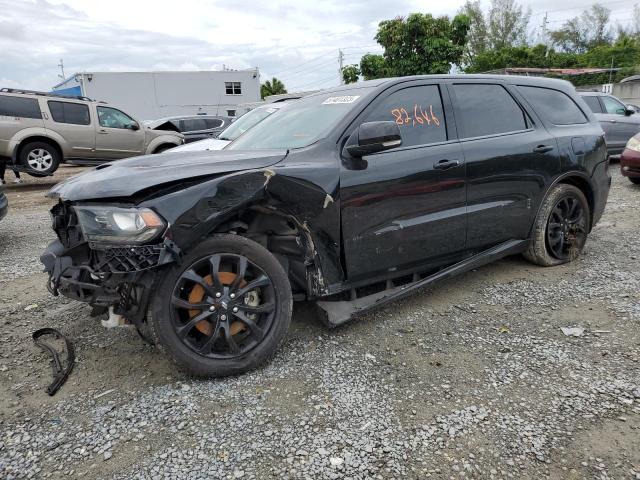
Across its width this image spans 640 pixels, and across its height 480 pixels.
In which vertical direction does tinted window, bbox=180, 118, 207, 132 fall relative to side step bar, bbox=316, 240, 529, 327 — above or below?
above

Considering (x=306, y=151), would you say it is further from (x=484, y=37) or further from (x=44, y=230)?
(x=484, y=37)

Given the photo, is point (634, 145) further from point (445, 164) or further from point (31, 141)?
point (31, 141)

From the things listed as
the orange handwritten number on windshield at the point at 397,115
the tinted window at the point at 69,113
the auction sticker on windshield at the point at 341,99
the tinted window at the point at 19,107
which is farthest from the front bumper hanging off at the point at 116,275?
the tinted window at the point at 69,113

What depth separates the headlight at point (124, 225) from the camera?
8.14 ft

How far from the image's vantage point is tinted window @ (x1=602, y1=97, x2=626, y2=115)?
11.5 meters

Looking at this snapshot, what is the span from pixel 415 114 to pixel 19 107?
10384 mm

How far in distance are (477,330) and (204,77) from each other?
31405 millimetres

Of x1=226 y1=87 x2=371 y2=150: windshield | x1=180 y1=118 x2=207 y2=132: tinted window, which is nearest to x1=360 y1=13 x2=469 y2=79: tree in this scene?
x1=180 y1=118 x2=207 y2=132: tinted window

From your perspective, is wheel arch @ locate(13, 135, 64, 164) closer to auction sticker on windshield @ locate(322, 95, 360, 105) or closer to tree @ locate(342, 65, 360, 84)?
auction sticker on windshield @ locate(322, 95, 360, 105)

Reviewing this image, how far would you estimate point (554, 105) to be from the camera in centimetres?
449

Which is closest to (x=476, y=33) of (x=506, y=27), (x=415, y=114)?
(x=506, y=27)

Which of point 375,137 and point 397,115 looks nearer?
point 375,137

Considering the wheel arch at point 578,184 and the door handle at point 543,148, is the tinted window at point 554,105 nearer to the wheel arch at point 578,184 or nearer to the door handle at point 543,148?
the door handle at point 543,148

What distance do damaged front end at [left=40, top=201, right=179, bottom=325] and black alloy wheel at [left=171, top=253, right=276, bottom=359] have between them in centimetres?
19
